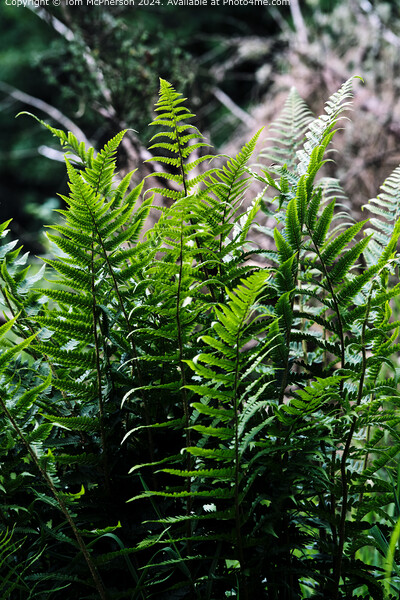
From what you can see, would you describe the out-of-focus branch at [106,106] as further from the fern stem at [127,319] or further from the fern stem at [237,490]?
the fern stem at [237,490]

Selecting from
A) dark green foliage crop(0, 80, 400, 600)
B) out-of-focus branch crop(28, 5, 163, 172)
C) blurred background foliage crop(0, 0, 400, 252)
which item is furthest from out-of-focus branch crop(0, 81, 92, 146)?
dark green foliage crop(0, 80, 400, 600)

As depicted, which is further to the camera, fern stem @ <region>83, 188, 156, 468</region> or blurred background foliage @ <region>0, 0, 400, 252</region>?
blurred background foliage @ <region>0, 0, 400, 252</region>

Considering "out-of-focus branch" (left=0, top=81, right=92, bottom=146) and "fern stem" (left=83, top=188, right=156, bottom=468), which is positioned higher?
"out-of-focus branch" (left=0, top=81, right=92, bottom=146)

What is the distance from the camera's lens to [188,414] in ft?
2.07

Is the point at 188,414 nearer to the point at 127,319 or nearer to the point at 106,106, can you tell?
the point at 127,319

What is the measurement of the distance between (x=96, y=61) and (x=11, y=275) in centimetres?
243

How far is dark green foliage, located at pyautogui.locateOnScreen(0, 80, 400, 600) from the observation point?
0.58 metres

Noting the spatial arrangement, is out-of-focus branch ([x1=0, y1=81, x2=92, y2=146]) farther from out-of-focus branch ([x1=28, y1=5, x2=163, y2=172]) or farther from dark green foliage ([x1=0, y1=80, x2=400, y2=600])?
dark green foliage ([x1=0, y1=80, x2=400, y2=600])

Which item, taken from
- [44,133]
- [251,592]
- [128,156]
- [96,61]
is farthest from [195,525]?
[44,133]

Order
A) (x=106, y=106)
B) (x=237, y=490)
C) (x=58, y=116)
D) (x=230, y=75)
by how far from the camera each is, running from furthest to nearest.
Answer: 1. (x=230, y=75)
2. (x=58, y=116)
3. (x=106, y=106)
4. (x=237, y=490)

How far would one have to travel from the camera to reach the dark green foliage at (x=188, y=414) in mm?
580

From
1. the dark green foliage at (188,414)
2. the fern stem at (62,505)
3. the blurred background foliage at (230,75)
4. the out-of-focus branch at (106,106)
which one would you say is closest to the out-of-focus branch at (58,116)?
the blurred background foliage at (230,75)

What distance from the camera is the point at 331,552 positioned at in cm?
64

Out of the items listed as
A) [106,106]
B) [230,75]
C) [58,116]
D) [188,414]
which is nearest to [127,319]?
[188,414]
